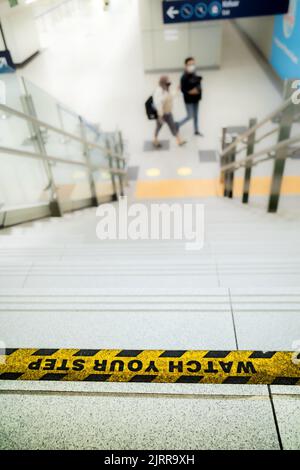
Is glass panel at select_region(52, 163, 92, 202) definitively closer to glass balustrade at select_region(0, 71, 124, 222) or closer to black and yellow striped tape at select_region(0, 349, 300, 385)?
glass balustrade at select_region(0, 71, 124, 222)

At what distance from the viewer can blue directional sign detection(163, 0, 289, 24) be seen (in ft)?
17.4

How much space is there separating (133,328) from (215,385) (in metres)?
0.43

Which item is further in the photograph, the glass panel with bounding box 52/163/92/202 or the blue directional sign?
the blue directional sign

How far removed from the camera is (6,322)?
1.54 metres

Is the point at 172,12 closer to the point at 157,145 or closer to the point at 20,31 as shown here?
the point at 157,145

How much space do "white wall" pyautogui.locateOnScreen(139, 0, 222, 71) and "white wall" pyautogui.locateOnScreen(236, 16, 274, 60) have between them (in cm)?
127

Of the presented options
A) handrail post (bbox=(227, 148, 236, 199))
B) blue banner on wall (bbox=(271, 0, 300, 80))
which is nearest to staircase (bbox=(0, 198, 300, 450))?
handrail post (bbox=(227, 148, 236, 199))

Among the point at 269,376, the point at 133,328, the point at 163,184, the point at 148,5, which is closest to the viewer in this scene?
the point at 269,376

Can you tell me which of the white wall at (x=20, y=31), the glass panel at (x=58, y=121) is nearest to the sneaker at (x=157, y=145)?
the glass panel at (x=58, y=121)

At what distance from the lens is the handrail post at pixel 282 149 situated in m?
2.79

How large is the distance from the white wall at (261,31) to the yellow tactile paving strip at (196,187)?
5.35 metres

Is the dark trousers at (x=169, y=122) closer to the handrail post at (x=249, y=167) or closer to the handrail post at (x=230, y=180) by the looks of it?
the handrail post at (x=230, y=180)

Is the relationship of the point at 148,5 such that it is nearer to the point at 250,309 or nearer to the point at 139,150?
the point at 139,150
